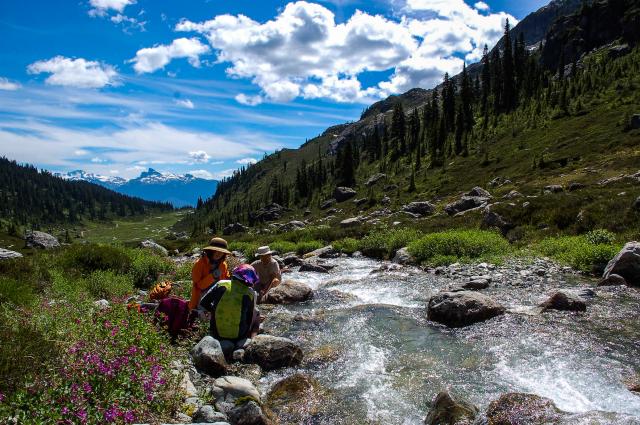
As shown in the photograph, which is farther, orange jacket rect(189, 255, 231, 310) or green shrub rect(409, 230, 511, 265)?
green shrub rect(409, 230, 511, 265)

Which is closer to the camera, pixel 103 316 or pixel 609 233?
pixel 103 316

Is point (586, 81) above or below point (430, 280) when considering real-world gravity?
above

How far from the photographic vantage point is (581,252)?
16.3 meters

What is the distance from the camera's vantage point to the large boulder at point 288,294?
14781 mm

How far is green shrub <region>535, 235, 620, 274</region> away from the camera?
1565cm

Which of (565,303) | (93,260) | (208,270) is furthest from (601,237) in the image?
(93,260)

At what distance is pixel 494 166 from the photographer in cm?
5791

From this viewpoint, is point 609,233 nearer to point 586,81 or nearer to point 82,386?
point 82,386

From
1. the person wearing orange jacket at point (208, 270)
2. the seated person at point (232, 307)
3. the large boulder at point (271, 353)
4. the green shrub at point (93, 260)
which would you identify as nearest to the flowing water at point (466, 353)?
the large boulder at point (271, 353)

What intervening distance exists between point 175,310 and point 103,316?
296 centimetres

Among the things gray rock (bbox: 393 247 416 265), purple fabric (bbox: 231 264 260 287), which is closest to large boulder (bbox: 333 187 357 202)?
gray rock (bbox: 393 247 416 265)

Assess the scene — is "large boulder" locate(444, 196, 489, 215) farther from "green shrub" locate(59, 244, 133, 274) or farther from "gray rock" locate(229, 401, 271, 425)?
"gray rock" locate(229, 401, 271, 425)

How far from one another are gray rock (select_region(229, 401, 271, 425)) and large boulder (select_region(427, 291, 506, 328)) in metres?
6.70

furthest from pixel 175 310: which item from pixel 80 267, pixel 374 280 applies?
pixel 374 280
